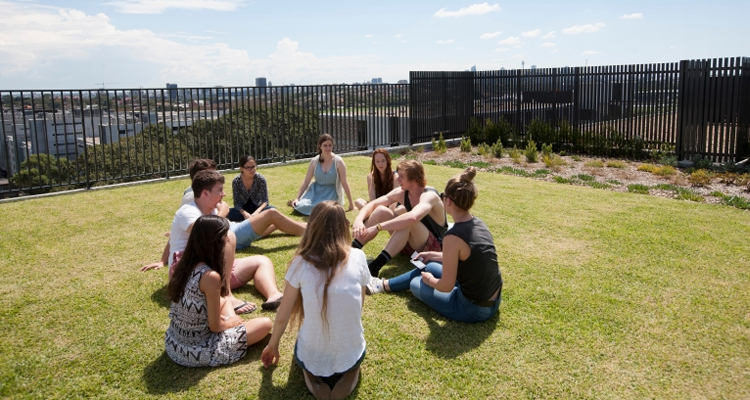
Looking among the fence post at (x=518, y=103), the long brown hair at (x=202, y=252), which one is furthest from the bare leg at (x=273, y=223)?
the fence post at (x=518, y=103)

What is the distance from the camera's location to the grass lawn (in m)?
3.70

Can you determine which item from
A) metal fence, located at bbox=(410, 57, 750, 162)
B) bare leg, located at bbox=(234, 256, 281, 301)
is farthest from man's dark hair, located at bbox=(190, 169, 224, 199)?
metal fence, located at bbox=(410, 57, 750, 162)

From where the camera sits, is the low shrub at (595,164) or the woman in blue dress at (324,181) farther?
the low shrub at (595,164)

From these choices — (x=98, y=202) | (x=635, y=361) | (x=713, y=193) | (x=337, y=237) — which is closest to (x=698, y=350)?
(x=635, y=361)

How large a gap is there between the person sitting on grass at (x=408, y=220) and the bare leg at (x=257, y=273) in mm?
897

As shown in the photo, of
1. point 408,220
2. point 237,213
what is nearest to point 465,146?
point 237,213

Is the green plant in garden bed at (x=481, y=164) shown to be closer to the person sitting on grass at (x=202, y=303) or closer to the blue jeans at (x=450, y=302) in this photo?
the blue jeans at (x=450, y=302)

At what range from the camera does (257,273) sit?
518 cm

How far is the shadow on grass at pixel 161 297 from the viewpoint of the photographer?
502 cm

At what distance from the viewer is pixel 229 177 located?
1174cm

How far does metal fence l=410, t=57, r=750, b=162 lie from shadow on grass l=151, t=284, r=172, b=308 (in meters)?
12.3

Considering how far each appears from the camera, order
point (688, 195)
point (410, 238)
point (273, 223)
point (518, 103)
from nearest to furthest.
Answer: point (410, 238), point (273, 223), point (688, 195), point (518, 103)

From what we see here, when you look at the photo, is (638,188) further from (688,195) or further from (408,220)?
(408,220)

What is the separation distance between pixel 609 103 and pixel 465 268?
43.1ft
